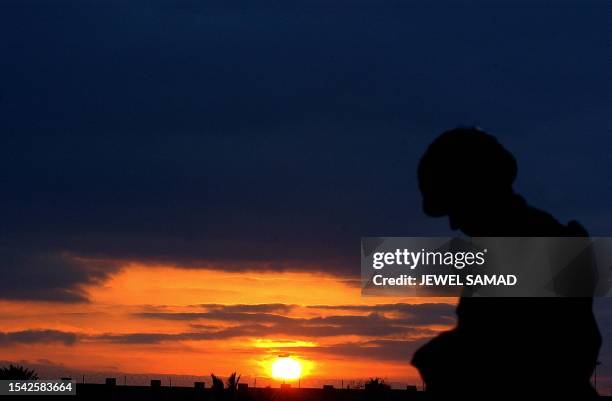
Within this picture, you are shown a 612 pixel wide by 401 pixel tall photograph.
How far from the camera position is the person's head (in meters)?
3.04

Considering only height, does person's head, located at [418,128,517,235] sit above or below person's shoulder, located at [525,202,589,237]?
above

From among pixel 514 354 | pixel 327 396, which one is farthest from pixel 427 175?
pixel 327 396

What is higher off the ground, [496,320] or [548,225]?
[548,225]

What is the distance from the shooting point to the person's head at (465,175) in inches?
120

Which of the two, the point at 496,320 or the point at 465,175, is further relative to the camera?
the point at 465,175

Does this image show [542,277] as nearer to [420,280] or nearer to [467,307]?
[467,307]

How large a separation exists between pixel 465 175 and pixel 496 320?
1.55 ft

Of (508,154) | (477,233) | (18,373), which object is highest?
(18,373)

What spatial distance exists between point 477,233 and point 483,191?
146mm

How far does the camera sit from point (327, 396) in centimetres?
8219

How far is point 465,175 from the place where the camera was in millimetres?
3072

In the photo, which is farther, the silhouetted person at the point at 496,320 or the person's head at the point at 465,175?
the person's head at the point at 465,175

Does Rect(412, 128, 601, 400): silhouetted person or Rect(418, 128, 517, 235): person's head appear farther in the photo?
Rect(418, 128, 517, 235): person's head

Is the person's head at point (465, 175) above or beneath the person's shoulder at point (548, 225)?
above
